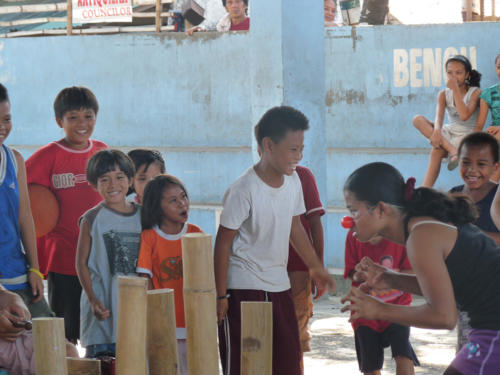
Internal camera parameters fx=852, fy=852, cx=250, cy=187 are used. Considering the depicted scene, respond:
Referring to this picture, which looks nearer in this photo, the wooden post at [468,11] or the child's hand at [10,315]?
the child's hand at [10,315]

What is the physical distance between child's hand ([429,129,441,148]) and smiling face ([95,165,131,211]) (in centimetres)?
446

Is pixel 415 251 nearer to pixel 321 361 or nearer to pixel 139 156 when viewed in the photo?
pixel 139 156

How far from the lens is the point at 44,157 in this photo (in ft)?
14.9

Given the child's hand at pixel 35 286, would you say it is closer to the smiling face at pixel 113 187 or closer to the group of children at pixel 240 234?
the group of children at pixel 240 234

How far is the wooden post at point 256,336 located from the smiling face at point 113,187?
179cm

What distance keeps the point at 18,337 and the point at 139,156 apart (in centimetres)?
209

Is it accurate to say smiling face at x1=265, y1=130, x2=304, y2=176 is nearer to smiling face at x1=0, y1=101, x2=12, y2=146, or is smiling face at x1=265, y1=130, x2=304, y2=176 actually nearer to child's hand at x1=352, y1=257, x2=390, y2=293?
child's hand at x1=352, y1=257, x2=390, y2=293

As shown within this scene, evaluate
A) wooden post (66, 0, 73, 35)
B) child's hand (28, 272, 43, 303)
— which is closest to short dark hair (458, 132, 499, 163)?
child's hand (28, 272, 43, 303)

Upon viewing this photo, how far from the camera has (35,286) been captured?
148 inches

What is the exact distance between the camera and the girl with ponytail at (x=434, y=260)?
108 inches

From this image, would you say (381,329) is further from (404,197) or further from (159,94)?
(159,94)

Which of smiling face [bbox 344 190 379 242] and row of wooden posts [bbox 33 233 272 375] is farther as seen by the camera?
smiling face [bbox 344 190 379 242]

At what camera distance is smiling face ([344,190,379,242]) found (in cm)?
297

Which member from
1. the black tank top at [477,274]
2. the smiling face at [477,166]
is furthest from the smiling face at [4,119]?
the smiling face at [477,166]
